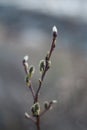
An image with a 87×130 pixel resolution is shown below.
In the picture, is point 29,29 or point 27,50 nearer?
point 27,50

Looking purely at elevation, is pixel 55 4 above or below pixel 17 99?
below

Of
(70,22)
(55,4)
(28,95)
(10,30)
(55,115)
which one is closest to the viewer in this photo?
(55,115)

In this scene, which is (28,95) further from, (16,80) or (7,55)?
(7,55)

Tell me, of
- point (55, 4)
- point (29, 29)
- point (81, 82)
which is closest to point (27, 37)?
point (29, 29)

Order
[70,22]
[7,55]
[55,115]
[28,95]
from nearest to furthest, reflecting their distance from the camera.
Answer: [55,115], [28,95], [7,55], [70,22]

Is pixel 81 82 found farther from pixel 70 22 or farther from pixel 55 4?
pixel 55 4

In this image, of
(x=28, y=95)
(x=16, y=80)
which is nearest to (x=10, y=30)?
(x=16, y=80)
